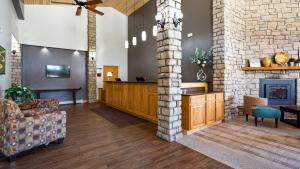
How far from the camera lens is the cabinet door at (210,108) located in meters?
4.02

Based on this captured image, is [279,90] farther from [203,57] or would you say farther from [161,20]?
[161,20]

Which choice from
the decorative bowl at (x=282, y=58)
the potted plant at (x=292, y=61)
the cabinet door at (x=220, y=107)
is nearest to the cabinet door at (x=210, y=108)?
the cabinet door at (x=220, y=107)

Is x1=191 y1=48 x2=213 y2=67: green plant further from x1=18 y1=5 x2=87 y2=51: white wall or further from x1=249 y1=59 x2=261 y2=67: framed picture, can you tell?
x1=18 y1=5 x2=87 y2=51: white wall

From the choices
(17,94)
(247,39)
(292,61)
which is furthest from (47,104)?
(292,61)

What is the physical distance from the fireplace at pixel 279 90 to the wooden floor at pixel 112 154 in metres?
4.00

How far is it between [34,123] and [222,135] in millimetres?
3483

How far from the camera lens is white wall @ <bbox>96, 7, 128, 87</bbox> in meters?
8.70

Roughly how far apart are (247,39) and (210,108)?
115 inches

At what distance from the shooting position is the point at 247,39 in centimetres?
534

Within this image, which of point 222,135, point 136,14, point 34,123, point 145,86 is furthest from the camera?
point 136,14

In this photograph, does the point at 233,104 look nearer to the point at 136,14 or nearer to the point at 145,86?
the point at 145,86

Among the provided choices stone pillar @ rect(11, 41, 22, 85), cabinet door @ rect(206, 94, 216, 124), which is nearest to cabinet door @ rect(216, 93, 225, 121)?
cabinet door @ rect(206, 94, 216, 124)

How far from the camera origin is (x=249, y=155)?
8.44 ft

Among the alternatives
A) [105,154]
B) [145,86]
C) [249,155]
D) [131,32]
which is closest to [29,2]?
[131,32]
